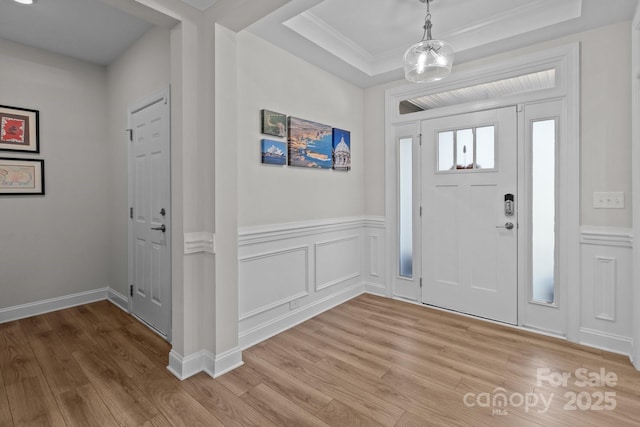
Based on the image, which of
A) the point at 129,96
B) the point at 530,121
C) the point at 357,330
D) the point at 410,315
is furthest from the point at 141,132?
the point at 530,121

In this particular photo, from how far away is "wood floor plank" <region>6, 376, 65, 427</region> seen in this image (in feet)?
→ 5.78

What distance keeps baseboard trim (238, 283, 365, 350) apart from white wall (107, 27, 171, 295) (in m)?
1.69

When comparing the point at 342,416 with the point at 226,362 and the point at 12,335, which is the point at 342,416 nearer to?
the point at 226,362

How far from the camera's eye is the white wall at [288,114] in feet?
8.74

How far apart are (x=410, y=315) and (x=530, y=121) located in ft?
6.99

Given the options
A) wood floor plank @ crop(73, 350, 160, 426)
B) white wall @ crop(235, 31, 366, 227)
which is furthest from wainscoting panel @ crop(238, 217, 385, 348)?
wood floor plank @ crop(73, 350, 160, 426)

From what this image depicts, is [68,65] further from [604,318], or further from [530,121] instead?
[604,318]

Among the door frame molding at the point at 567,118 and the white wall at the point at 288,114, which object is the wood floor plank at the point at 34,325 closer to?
the white wall at the point at 288,114

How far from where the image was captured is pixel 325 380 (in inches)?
85.0

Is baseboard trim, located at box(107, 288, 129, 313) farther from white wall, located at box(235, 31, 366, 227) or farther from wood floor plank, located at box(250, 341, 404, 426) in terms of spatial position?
white wall, located at box(235, 31, 366, 227)

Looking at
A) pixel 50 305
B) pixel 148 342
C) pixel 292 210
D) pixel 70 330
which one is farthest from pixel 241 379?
pixel 50 305

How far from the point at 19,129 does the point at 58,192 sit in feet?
2.21

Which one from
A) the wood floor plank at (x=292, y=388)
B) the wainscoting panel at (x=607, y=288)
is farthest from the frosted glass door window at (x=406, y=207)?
the wood floor plank at (x=292, y=388)

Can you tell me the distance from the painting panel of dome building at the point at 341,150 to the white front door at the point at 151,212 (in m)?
1.68
